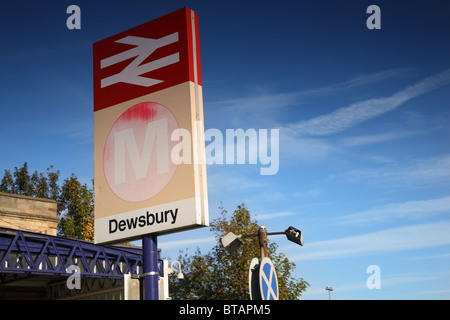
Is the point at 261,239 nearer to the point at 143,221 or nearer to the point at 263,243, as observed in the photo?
the point at 263,243

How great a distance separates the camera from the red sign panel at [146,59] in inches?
296

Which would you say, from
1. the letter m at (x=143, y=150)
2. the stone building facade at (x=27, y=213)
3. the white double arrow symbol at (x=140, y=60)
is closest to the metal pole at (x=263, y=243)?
the letter m at (x=143, y=150)

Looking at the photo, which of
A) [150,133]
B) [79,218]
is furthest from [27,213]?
[150,133]

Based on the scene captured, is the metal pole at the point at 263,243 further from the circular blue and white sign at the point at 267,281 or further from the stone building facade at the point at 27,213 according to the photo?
the stone building facade at the point at 27,213

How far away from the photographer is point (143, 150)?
24.3 ft

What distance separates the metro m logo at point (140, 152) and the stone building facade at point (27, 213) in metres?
32.2

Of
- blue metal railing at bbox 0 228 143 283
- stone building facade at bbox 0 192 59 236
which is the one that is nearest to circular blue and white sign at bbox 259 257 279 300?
blue metal railing at bbox 0 228 143 283

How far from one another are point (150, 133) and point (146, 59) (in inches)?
42.9

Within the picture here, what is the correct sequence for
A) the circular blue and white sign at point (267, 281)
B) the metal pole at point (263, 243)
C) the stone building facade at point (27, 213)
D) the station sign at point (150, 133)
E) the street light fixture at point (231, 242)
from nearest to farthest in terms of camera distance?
the station sign at point (150, 133)
the circular blue and white sign at point (267, 281)
the metal pole at point (263, 243)
the street light fixture at point (231, 242)
the stone building facade at point (27, 213)

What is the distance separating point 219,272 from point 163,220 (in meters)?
34.4

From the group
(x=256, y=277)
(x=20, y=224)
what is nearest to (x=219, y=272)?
(x=20, y=224)

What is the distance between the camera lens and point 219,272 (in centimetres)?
4088
